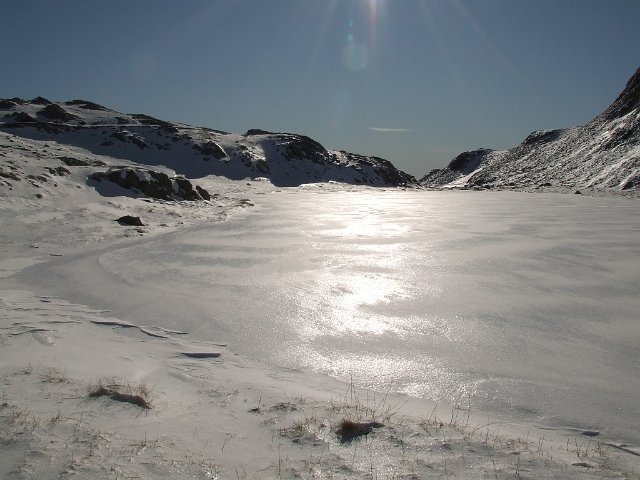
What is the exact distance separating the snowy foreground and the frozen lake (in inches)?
1.4

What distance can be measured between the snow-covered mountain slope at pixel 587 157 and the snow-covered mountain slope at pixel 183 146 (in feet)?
91.3

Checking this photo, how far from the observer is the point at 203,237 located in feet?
43.4

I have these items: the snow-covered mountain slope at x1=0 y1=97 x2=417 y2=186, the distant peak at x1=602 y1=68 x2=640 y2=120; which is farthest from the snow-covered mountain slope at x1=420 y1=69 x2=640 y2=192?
the snow-covered mountain slope at x1=0 y1=97 x2=417 y2=186

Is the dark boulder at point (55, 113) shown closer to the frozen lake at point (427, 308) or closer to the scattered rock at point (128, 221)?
the scattered rock at point (128, 221)

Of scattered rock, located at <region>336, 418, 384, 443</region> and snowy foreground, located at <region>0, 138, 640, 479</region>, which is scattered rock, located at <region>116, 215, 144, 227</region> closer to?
snowy foreground, located at <region>0, 138, 640, 479</region>

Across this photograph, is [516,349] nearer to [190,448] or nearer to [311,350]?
[311,350]

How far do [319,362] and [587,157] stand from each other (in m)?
59.7

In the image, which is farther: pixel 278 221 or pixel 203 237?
pixel 278 221

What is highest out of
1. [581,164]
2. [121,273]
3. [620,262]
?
[581,164]

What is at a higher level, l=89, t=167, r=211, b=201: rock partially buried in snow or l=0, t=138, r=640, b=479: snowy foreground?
l=89, t=167, r=211, b=201: rock partially buried in snow

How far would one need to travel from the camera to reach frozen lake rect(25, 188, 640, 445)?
4176 mm

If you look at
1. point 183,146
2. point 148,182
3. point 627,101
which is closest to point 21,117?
point 183,146

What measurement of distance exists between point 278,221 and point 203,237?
488cm

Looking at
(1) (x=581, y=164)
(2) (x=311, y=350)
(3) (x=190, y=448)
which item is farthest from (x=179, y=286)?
(1) (x=581, y=164)
